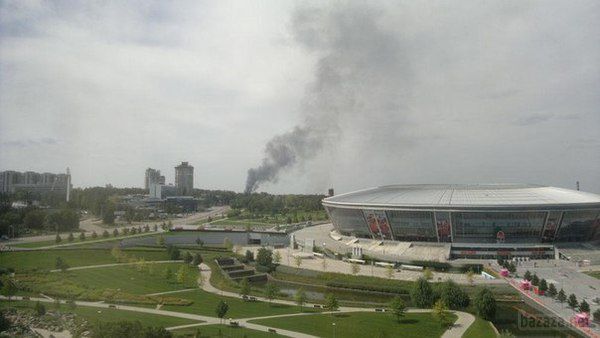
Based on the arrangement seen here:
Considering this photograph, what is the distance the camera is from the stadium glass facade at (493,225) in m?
36.9

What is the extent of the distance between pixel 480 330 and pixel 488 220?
66.2ft

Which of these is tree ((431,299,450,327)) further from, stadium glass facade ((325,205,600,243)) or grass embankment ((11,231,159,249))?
grass embankment ((11,231,159,249))

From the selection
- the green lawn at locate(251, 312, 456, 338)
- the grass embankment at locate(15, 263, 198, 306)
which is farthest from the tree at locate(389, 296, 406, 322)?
the grass embankment at locate(15, 263, 198, 306)

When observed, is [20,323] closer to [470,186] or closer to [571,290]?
[571,290]

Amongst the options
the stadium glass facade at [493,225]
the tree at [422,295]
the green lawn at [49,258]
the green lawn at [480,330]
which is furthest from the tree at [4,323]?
the stadium glass facade at [493,225]

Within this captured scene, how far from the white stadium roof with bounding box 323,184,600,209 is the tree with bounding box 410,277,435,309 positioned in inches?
623

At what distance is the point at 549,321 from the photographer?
797 inches

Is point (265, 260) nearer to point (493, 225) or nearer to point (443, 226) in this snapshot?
point (443, 226)

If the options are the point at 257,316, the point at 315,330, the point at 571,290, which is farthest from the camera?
the point at 571,290

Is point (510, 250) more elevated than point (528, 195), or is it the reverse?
point (528, 195)

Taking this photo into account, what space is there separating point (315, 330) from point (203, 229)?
41.2 meters

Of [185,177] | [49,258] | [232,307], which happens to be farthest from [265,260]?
[185,177]

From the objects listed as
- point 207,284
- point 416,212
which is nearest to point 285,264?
point 207,284

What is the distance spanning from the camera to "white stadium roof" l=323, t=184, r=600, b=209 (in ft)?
122
